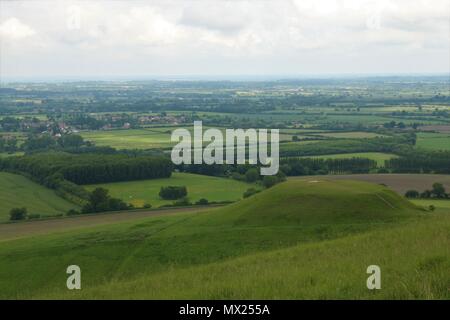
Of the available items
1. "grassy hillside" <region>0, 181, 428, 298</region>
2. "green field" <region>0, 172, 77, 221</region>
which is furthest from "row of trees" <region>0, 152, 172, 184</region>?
"grassy hillside" <region>0, 181, 428, 298</region>

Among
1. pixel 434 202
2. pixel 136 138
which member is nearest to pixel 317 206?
pixel 434 202

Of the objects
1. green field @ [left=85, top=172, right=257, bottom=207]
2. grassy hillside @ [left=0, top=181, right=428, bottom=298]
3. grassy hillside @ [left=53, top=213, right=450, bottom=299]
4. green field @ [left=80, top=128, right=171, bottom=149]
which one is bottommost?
green field @ [left=85, top=172, right=257, bottom=207]

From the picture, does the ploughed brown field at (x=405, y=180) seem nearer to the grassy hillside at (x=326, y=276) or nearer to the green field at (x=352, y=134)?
the grassy hillside at (x=326, y=276)

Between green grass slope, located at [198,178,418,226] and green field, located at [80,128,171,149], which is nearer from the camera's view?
green grass slope, located at [198,178,418,226]

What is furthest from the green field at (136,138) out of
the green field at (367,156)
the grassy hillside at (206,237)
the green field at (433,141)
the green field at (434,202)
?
the grassy hillside at (206,237)

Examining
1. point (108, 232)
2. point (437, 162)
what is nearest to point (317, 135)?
point (437, 162)

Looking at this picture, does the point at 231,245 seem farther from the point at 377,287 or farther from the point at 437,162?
the point at 437,162

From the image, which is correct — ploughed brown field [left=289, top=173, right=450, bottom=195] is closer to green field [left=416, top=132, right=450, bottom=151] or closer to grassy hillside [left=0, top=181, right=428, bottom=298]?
grassy hillside [left=0, top=181, right=428, bottom=298]
